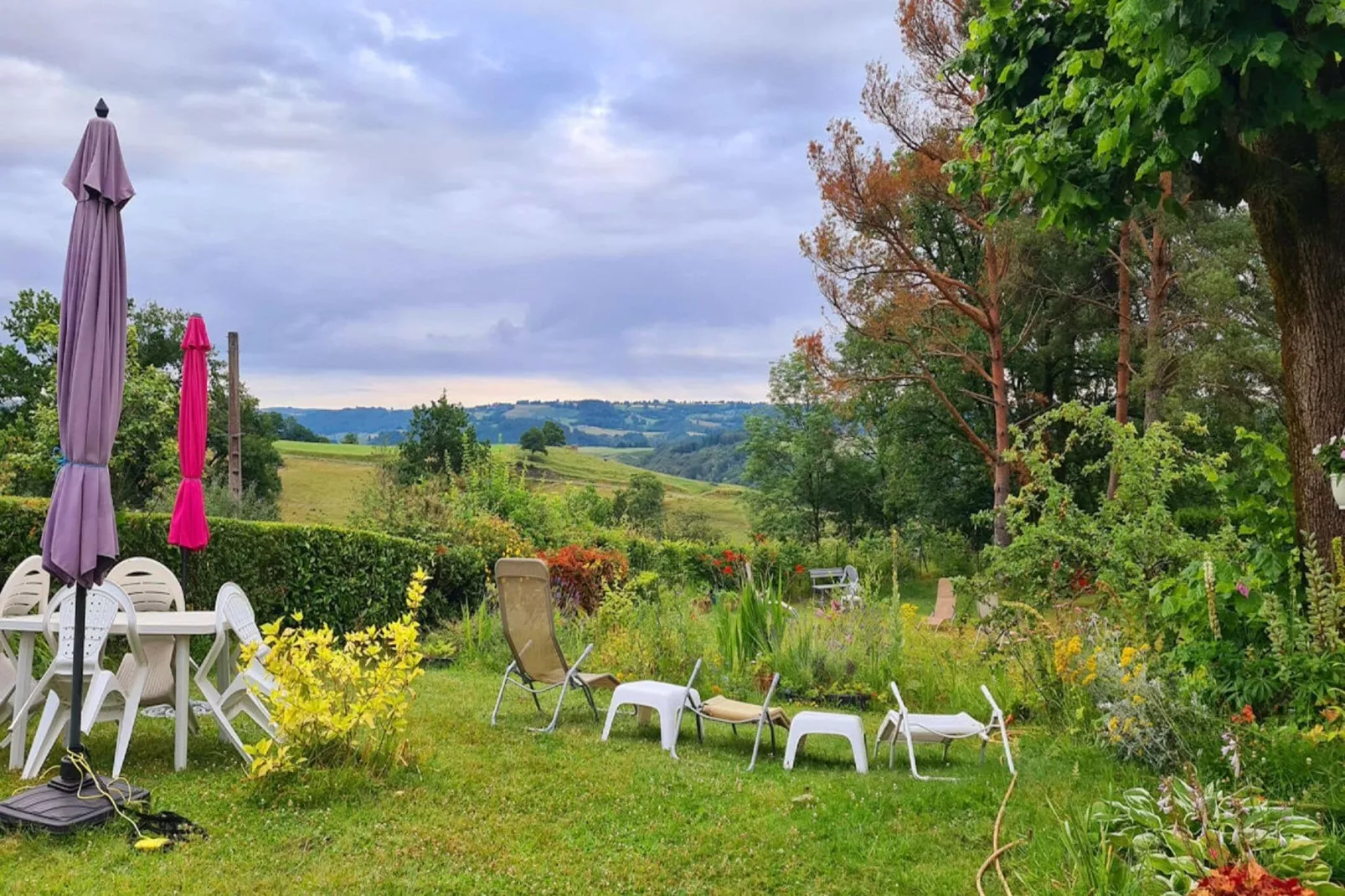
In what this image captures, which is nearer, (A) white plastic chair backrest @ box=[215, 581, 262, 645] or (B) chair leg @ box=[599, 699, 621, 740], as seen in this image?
(A) white plastic chair backrest @ box=[215, 581, 262, 645]

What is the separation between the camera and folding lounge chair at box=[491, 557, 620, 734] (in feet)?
20.9

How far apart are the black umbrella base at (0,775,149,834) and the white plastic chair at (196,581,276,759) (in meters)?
0.75

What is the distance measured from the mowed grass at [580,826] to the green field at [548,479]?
20099mm

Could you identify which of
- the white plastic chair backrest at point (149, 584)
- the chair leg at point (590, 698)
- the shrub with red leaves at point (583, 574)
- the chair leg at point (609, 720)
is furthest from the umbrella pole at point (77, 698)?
the shrub with red leaves at point (583, 574)

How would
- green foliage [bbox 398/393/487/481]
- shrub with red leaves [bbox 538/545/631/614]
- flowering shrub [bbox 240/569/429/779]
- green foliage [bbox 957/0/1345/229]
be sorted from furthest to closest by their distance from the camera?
green foliage [bbox 398/393/487/481] → shrub with red leaves [bbox 538/545/631/614] → flowering shrub [bbox 240/569/429/779] → green foliage [bbox 957/0/1345/229]

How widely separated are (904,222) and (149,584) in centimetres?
1433

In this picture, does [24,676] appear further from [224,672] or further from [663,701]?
[663,701]

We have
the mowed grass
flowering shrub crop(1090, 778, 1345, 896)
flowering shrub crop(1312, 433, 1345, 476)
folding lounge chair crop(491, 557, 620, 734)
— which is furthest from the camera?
folding lounge chair crop(491, 557, 620, 734)

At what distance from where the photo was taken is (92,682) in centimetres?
459

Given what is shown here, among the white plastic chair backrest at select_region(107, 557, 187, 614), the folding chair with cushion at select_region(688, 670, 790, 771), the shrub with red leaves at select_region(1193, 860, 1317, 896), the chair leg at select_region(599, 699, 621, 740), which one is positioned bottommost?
the chair leg at select_region(599, 699, 621, 740)

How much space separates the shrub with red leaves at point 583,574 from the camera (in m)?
10.8

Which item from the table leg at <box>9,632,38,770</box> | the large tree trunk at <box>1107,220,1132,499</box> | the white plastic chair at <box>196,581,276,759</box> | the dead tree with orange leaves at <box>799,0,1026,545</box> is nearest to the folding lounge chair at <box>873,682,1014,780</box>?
the white plastic chair at <box>196,581,276,759</box>

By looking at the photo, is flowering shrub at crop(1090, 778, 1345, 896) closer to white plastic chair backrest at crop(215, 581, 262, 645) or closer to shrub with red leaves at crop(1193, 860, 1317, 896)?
shrub with red leaves at crop(1193, 860, 1317, 896)

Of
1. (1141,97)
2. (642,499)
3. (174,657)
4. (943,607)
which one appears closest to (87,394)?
(174,657)
